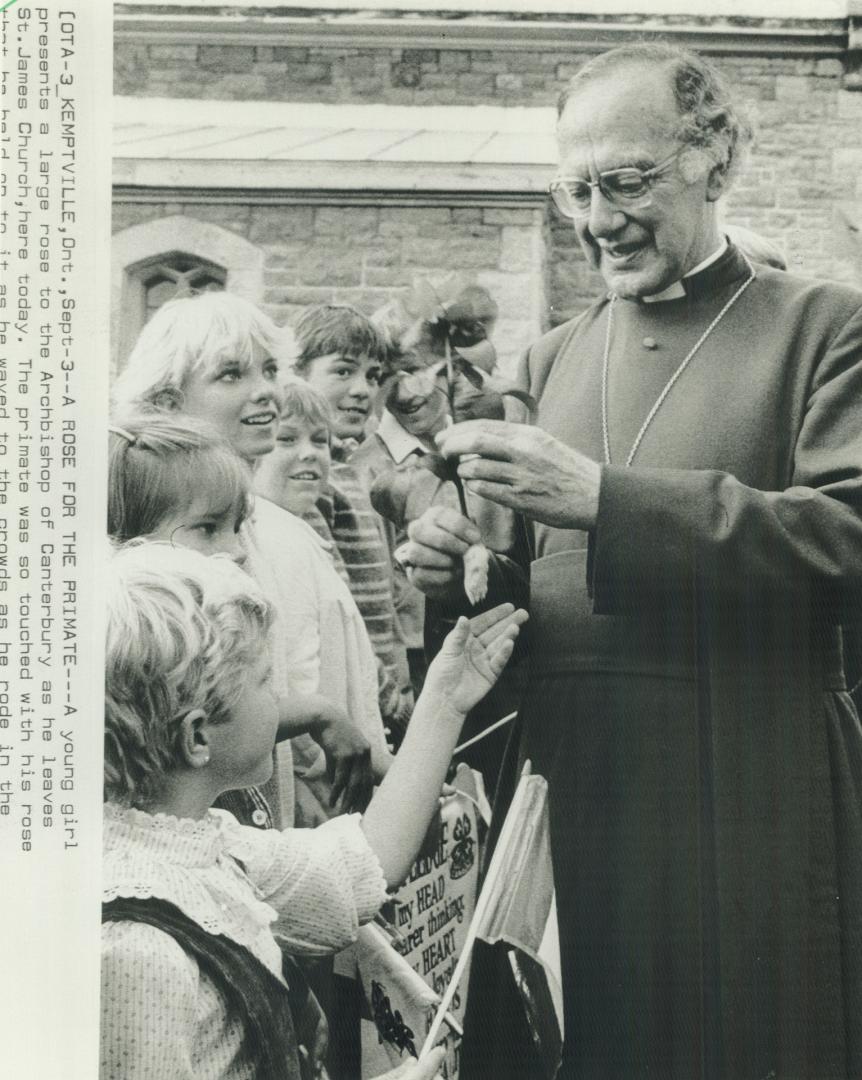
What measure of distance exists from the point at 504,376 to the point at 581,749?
69 cm

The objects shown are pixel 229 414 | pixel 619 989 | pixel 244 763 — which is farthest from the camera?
pixel 229 414

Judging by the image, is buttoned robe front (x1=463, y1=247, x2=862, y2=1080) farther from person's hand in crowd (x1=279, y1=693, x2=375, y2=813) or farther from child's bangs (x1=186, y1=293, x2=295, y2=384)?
child's bangs (x1=186, y1=293, x2=295, y2=384)

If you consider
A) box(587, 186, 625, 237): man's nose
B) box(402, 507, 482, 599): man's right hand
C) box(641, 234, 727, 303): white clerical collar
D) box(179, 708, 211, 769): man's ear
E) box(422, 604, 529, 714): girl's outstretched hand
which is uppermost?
box(587, 186, 625, 237): man's nose

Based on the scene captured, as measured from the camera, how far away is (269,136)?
101 inches

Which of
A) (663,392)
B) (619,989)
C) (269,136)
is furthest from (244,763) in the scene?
(269,136)

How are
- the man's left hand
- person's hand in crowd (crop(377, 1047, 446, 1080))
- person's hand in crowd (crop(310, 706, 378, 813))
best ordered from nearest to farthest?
the man's left hand
person's hand in crowd (crop(377, 1047, 446, 1080))
person's hand in crowd (crop(310, 706, 378, 813))

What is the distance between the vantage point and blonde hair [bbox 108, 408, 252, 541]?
7.80 ft

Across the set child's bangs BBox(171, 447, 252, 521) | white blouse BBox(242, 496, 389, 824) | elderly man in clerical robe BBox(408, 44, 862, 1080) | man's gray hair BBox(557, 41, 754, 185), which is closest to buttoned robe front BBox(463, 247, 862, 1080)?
elderly man in clerical robe BBox(408, 44, 862, 1080)

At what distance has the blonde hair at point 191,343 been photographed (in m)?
2.47

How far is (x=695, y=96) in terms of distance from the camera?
7.84ft

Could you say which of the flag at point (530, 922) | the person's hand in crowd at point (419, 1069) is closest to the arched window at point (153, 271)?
the flag at point (530, 922)

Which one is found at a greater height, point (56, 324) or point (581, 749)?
point (56, 324)

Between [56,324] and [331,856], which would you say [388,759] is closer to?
[331,856]
